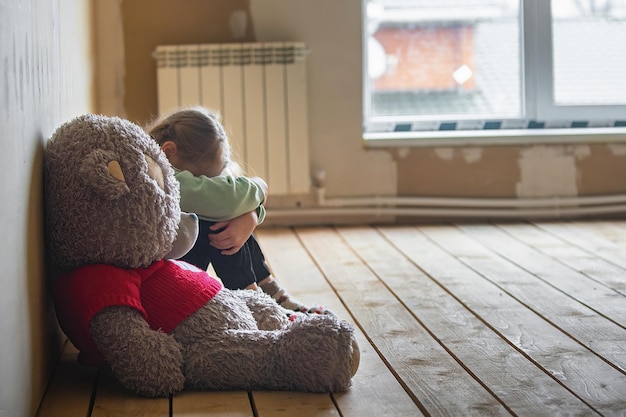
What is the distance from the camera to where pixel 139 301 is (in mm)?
1578

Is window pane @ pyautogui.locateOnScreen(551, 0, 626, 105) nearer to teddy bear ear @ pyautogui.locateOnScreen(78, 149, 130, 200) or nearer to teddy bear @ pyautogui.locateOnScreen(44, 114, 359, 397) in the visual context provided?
teddy bear @ pyautogui.locateOnScreen(44, 114, 359, 397)

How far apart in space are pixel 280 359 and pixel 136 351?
0.25 metres

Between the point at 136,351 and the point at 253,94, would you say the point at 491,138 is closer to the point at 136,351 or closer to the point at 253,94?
the point at 253,94

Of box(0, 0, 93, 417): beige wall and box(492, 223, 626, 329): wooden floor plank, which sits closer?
box(0, 0, 93, 417): beige wall

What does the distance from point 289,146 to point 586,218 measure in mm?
1359

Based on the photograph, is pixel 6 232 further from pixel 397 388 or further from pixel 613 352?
pixel 613 352

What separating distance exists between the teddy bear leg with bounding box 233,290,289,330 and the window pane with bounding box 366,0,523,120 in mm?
2259

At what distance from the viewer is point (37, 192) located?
1.53m

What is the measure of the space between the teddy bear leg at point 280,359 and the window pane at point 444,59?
100 inches

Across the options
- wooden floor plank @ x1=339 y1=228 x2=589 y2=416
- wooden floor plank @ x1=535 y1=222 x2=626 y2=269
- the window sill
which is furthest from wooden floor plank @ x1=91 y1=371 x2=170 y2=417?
the window sill

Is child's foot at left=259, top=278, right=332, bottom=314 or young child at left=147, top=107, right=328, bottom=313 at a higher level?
young child at left=147, top=107, right=328, bottom=313

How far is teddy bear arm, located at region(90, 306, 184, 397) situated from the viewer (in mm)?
1524

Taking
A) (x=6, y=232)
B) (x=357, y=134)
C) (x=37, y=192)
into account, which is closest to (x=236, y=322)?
(x=37, y=192)

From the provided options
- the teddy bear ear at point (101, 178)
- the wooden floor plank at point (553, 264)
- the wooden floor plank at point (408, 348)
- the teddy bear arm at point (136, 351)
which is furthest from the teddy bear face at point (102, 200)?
the wooden floor plank at point (553, 264)
